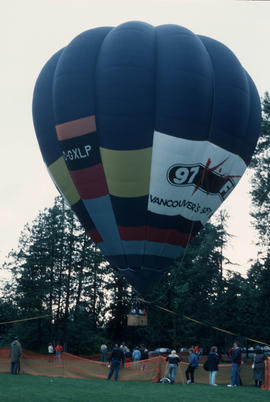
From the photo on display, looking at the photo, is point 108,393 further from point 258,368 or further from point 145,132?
point 145,132

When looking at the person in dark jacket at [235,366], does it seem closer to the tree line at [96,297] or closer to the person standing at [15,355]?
the person standing at [15,355]

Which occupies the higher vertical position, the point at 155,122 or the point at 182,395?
the point at 155,122

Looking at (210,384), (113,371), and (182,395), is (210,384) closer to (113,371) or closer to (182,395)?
(113,371)

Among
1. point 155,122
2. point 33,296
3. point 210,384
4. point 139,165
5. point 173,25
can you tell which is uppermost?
point 173,25

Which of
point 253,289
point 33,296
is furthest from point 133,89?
point 33,296

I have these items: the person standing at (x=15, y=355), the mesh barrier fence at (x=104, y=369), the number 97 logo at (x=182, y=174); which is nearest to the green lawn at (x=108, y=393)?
the mesh barrier fence at (x=104, y=369)

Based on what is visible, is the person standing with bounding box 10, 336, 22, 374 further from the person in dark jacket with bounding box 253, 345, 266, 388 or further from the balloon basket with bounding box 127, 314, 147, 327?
the person in dark jacket with bounding box 253, 345, 266, 388

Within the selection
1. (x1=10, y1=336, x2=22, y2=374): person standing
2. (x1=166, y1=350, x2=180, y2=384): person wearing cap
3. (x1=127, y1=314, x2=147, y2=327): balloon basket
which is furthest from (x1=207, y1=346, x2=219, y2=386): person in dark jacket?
(x1=10, y1=336, x2=22, y2=374): person standing

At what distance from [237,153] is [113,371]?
27.3 feet

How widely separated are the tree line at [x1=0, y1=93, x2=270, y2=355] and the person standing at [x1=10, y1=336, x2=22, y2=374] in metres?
25.1

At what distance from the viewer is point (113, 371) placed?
18.6 metres

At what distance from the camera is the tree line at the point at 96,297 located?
4509cm

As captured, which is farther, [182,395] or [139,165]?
[139,165]

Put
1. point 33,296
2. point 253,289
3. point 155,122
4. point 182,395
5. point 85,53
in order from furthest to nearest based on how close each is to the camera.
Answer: point 33,296 < point 253,289 < point 85,53 < point 155,122 < point 182,395
